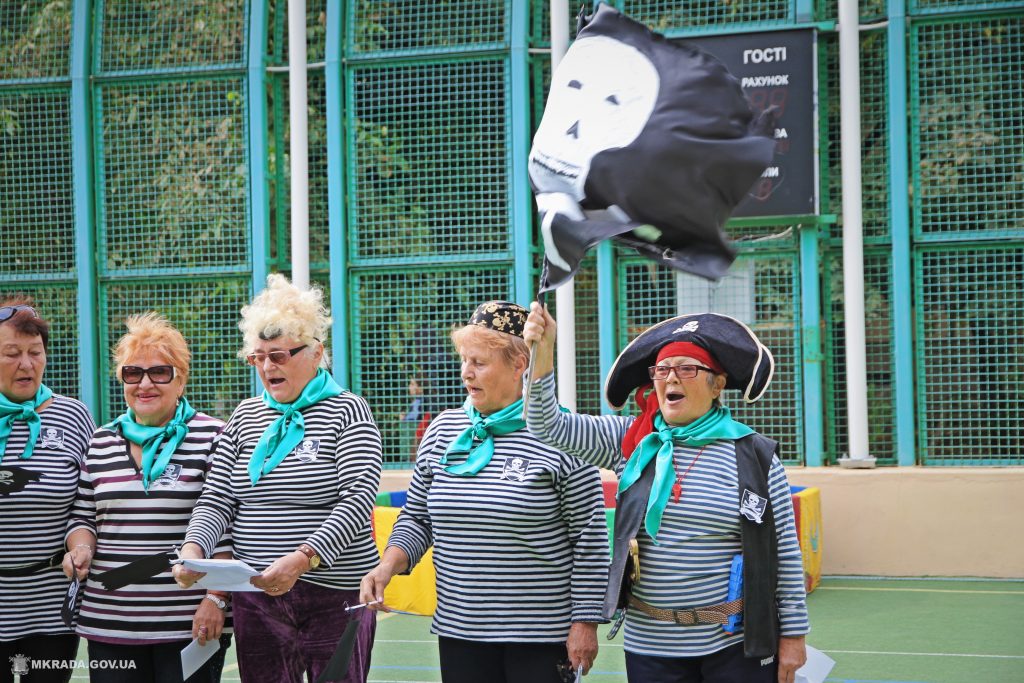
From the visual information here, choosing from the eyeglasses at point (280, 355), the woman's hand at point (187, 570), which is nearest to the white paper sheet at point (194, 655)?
the woman's hand at point (187, 570)

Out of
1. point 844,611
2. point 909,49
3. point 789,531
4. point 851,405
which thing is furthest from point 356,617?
point 909,49

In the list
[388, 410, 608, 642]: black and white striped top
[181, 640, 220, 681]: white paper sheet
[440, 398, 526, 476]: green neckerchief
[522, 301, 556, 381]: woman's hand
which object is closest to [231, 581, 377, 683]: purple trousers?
[181, 640, 220, 681]: white paper sheet

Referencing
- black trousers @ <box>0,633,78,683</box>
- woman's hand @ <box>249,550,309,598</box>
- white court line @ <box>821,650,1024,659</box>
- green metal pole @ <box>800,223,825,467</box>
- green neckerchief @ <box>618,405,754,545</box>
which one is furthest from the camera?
green metal pole @ <box>800,223,825,467</box>

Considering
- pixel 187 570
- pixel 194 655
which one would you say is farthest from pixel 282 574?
pixel 194 655

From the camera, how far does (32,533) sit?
4.74 m

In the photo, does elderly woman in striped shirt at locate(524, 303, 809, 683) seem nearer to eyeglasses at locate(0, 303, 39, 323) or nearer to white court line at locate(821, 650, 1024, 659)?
eyeglasses at locate(0, 303, 39, 323)

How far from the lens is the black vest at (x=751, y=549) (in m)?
3.74

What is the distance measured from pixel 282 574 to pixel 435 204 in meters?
6.93

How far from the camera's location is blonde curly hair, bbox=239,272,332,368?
4.46 metres

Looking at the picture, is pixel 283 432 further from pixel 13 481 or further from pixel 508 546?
pixel 13 481

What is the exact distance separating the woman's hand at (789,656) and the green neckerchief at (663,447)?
50 centimetres

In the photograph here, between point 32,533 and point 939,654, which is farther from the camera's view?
point 939,654

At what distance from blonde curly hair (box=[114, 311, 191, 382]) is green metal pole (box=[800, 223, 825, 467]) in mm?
6494

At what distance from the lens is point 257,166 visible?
10938 mm
